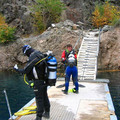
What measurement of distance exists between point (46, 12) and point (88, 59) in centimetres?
1126

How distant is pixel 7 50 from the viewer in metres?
18.5

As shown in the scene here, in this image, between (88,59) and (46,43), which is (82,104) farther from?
(46,43)

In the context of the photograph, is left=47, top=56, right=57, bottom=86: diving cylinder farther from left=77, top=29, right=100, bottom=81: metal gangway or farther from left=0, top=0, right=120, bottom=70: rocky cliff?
left=0, top=0, right=120, bottom=70: rocky cliff

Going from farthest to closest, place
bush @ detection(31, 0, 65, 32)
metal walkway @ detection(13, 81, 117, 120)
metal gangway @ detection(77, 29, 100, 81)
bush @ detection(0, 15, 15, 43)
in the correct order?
bush @ detection(31, 0, 65, 32) → bush @ detection(0, 15, 15, 43) → metal gangway @ detection(77, 29, 100, 81) → metal walkway @ detection(13, 81, 117, 120)

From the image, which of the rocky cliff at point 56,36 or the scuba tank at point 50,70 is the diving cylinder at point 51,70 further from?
the rocky cliff at point 56,36

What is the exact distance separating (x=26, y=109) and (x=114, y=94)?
5078 mm

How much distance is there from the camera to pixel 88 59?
11539 millimetres

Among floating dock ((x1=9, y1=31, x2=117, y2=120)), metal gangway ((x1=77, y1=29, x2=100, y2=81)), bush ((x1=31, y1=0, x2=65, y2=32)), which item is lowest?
floating dock ((x1=9, y1=31, x2=117, y2=120))

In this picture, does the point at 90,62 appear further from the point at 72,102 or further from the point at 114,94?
the point at 72,102

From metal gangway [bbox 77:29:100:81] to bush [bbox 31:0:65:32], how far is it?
7082mm

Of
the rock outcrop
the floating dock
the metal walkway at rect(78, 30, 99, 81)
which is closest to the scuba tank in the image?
the floating dock

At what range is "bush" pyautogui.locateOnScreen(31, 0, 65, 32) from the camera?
1992 cm

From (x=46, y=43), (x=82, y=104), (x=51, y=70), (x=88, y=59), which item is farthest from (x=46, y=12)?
(x=51, y=70)

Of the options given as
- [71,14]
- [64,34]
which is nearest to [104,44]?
[64,34]
